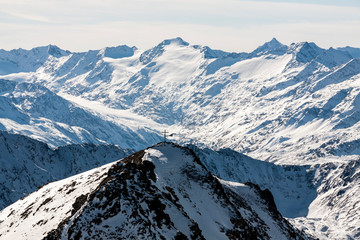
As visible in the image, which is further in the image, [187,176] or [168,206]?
[187,176]

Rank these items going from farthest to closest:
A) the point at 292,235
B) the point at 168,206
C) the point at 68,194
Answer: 1. the point at 292,235
2. the point at 68,194
3. the point at 168,206

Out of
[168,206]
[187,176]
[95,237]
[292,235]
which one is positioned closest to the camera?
[95,237]

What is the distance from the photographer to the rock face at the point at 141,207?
78.5 metres

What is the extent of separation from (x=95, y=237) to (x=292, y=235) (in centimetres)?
7238

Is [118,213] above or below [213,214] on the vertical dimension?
above

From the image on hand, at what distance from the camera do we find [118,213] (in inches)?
3125

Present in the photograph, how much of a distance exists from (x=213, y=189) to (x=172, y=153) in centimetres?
1175

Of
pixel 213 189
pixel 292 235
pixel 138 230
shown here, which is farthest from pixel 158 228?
pixel 292 235

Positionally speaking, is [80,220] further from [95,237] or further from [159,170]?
[159,170]

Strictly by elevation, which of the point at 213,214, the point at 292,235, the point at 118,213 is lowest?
the point at 292,235

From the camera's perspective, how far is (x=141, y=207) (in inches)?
3209

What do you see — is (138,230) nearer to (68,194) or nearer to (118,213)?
(118,213)

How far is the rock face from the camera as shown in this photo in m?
78.5

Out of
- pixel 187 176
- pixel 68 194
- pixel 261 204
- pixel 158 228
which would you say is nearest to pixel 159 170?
pixel 187 176
